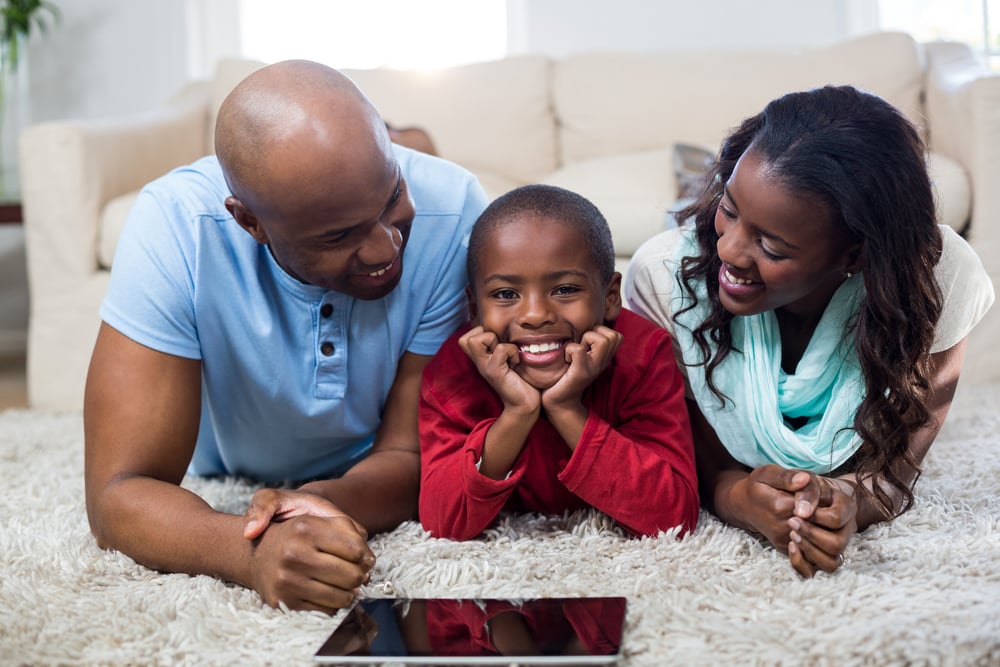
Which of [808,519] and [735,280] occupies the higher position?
[735,280]

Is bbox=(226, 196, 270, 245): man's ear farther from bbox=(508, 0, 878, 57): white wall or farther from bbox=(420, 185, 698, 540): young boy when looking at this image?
bbox=(508, 0, 878, 57): white wall

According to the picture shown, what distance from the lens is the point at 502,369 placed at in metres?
1.14

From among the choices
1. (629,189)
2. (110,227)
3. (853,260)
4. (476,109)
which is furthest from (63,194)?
(853,260)

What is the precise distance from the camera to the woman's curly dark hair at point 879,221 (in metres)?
1.08

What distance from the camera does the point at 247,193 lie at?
1.08 metres

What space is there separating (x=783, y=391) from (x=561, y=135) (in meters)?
1.79

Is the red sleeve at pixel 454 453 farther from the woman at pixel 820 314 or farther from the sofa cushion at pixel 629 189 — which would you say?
the sofa cushion at pixel 629 189

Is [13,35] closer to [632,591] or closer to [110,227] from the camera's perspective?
[110,227]

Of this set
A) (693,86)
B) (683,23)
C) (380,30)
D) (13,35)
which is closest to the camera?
(693,86)

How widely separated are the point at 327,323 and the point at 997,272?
1.60 m

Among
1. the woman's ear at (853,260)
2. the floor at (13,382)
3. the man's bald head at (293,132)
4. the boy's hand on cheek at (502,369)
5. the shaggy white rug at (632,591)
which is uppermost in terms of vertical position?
the man's bald head at (293,132)

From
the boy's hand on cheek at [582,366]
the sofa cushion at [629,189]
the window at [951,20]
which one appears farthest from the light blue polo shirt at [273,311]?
the window at [951,20]

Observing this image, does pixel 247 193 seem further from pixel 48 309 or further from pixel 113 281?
pixel 48 309

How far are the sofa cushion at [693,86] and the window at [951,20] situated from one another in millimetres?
725
